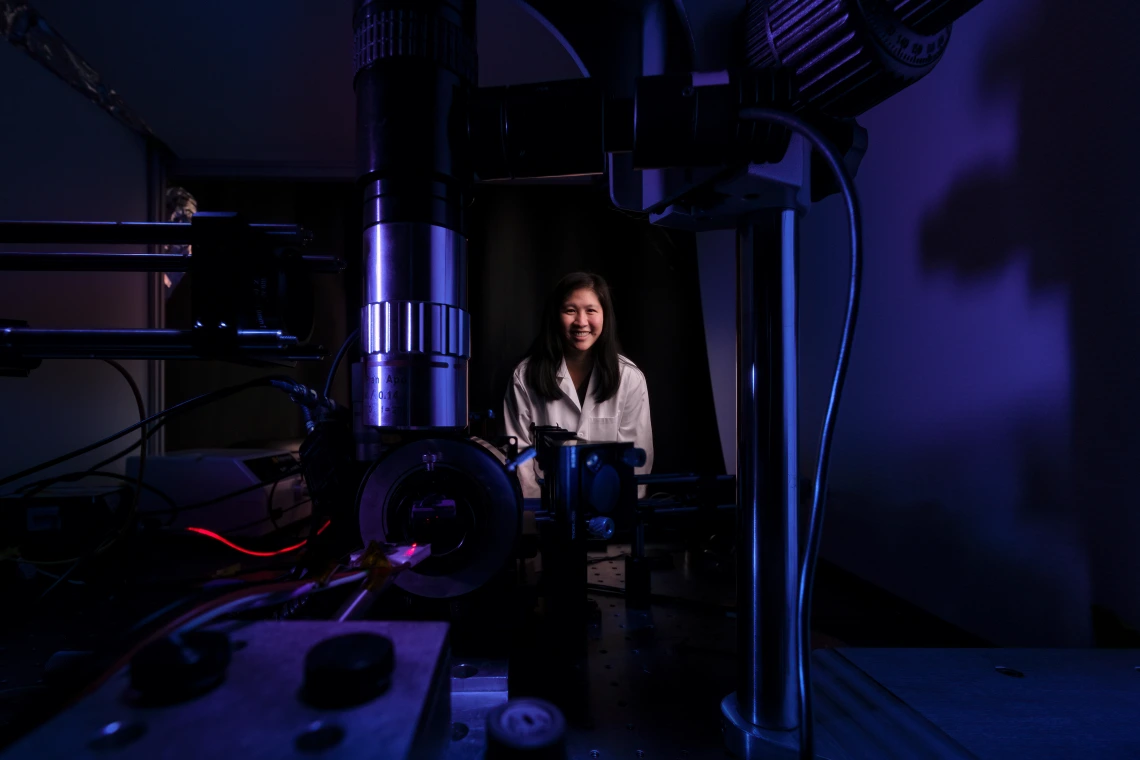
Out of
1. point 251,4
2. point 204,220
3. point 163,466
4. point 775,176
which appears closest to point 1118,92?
point 775,176

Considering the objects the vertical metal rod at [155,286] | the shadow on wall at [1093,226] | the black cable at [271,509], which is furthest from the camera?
the vertical metal rod at [155,286]

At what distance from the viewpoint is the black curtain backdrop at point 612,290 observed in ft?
5.76

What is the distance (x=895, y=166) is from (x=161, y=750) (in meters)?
0.99

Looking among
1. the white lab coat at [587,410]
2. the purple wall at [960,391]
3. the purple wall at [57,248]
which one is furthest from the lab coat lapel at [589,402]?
the purple wall at [57,248]

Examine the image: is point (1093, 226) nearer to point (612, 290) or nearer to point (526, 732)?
point (526, 732)

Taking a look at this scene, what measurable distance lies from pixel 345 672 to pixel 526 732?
0.06m

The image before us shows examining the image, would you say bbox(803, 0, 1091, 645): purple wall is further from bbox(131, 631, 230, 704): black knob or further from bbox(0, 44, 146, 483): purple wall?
bbox(0, 44, 146, 483): purple wall

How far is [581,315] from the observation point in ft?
5.44

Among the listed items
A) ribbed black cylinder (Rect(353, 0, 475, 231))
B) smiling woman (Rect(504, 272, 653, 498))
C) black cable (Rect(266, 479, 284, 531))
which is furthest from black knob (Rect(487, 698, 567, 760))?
smiling woman (Rect(504, 272, 653, 498))

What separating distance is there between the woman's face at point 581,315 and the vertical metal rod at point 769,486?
1.36m

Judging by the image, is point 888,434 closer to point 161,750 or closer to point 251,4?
point 161,750

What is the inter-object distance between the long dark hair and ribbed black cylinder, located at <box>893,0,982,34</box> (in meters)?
1.39

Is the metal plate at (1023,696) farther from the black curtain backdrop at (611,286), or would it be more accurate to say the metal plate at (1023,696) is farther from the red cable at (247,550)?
the black curtain backdrop at (611,286)

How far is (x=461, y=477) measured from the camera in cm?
38
